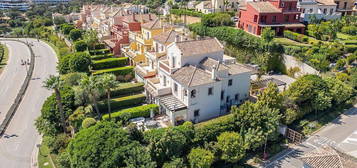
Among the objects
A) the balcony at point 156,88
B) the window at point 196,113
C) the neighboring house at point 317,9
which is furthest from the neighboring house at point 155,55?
the neighboring house at point 317,9

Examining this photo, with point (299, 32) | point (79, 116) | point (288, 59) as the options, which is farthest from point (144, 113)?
point (299, 32)

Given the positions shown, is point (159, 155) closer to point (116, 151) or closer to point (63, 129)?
point (116, 151)

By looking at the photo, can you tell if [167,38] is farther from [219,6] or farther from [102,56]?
[219,6]

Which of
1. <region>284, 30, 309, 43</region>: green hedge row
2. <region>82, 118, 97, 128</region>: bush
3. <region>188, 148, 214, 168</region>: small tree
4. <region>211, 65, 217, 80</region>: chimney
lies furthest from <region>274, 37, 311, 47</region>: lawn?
<region>82, 118, 97, 128</region>: bush

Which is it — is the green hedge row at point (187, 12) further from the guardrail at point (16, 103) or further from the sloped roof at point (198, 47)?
the guardrail at point (16, 103)

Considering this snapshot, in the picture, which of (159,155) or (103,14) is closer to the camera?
(159,155)

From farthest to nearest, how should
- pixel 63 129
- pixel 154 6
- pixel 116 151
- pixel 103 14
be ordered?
pixel 154 6 < pixel 103 14 < pixel 63 129 < pixel 116 151

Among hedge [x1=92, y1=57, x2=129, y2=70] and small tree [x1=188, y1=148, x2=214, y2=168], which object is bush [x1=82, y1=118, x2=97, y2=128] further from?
hedge [x1=92, y1=57, x2=129, y2=70]
